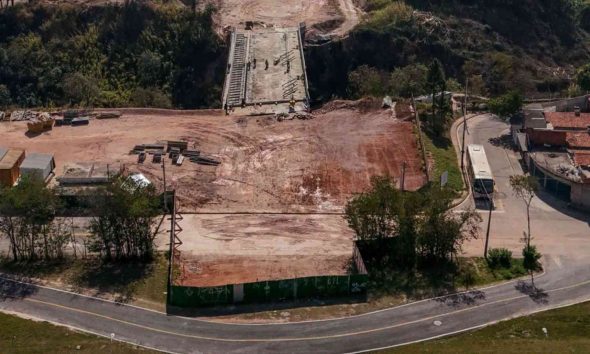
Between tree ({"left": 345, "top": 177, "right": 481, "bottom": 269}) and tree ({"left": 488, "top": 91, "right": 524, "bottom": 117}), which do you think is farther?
tree ({"left": 488, "top": 91, "right": 524, "bottom": 117})

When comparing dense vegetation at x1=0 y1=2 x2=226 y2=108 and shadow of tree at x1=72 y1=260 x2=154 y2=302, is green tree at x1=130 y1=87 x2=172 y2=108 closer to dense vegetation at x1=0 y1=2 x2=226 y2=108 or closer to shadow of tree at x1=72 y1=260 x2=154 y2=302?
dense vegetation at x1=0 y1=2 x2=226 y2=108

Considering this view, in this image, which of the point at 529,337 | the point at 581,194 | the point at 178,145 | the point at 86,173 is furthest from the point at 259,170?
the point at 529,337

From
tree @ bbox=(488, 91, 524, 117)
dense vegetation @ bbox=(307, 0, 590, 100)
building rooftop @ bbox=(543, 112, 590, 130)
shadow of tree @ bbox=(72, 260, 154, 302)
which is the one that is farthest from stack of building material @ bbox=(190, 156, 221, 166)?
building rooftop @ bbox=(543, 112, 590, 130)

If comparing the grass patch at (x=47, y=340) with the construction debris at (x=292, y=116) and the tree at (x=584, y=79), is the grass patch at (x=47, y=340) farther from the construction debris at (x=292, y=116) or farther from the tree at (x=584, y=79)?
the tree at (x=584, y=79)

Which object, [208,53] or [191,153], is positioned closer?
[191,153]

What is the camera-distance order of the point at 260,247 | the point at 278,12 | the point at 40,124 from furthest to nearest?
the point at 278,12 → the point at 40,124 → the point at 260,247

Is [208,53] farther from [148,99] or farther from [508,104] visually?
[508,104]

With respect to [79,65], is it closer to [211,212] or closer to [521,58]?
[211,212]
